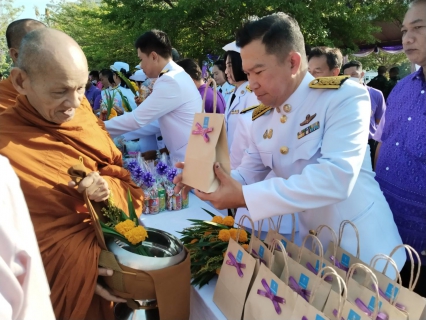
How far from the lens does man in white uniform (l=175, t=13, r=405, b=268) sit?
1.40 meters

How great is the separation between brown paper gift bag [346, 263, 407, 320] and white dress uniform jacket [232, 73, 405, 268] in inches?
12.3

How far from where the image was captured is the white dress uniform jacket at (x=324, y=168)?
139 cm

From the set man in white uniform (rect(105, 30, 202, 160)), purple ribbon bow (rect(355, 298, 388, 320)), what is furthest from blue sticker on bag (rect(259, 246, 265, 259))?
man in white uniform (rect(105, 30, 202, 160))

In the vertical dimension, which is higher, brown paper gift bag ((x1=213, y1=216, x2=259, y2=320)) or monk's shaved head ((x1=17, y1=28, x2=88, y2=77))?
monk's shaved head ((x1=17, y1=28, x2=88, y2=77))

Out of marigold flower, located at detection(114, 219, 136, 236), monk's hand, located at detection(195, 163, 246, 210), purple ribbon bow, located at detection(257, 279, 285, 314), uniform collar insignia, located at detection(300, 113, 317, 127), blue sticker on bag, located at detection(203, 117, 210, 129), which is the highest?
uniform collar insignia, located at detection(300, 113, 317, 127)

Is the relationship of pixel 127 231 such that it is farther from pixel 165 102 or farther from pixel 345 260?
pixel 165 102

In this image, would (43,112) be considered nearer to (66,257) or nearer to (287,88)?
(66,257)

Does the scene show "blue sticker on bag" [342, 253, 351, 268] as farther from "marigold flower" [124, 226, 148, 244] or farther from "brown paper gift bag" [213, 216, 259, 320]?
"marigold flower" [124, 226, 148, 244]

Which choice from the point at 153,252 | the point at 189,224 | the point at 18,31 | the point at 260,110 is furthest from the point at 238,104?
the point at 153,252

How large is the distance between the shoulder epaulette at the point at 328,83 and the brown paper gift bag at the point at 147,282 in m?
0.89

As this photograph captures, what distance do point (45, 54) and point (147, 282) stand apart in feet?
3.08

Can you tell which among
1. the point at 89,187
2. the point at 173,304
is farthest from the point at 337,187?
the point at 89,187

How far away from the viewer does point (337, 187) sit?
4.53ft

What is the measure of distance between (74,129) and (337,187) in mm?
1148
